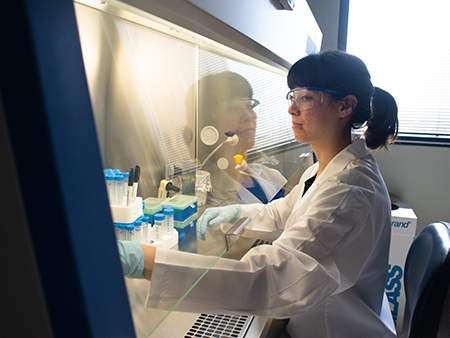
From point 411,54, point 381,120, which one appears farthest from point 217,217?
point 411,54

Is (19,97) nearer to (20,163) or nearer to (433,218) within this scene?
(20,163)

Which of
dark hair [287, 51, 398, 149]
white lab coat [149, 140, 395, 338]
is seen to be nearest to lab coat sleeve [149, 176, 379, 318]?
white lab coat [149, 140, 395, 338]

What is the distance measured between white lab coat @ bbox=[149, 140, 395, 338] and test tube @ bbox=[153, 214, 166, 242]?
0.46ft

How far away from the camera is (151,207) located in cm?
93

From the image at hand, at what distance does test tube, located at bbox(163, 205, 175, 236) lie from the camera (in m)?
0.89

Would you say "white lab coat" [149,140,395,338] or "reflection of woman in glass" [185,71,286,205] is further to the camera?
"reflection of woman in glass" [185,71,286,205]

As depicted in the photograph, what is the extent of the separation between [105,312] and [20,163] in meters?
0.23

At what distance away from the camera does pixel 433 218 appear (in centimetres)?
302

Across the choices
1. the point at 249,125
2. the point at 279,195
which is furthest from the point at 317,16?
the point at 249,125

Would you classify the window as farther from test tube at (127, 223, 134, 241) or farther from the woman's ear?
test tube at (127, 223, 134, 241)

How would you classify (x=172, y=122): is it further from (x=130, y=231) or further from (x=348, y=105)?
(x=348, y=105)

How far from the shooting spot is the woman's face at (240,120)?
3.72 ft

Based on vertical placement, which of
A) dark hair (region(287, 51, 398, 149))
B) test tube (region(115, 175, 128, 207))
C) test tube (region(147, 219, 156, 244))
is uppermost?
dark hair (region(287, 51, 398, 149))

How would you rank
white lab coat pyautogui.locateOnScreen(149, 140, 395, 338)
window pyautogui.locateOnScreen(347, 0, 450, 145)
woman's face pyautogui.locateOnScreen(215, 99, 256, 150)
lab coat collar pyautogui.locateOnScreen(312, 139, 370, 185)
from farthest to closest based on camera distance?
window pyautogui.locateOnScreen(347, 0, 450, 145) → lab coat collar pyautogui.locateOnScreen(312, 139, 370, 185) → woman's face pyautogui.locateOnScreen(215, 99, 256, 150) → white lab coat pyautogui.locateOnScreen(149, 140, 395, 338)
